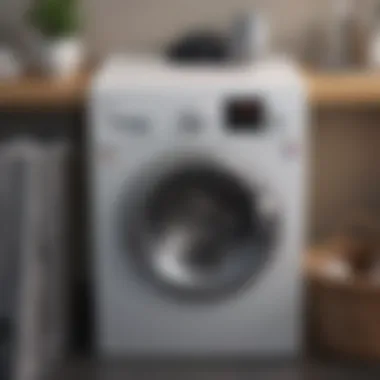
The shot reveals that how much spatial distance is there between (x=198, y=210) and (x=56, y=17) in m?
0.74

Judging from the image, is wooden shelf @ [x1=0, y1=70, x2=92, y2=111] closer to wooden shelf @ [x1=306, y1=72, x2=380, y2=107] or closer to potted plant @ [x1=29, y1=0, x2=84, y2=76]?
potted plant @ [x1=29, y1=0, x2=84, y2=76]

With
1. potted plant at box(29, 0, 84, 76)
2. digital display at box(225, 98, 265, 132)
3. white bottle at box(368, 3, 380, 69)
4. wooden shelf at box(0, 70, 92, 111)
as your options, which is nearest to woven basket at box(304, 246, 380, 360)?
digital display at box(225, 98, 265, 132)

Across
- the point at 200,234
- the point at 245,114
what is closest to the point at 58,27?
the point at 245,114

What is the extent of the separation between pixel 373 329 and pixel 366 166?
2.11ft

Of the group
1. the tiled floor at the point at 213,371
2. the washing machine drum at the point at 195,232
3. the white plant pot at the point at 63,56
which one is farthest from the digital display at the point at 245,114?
the tiled floor at the point at 213,371

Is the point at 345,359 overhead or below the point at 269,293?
below

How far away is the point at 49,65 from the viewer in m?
3.02

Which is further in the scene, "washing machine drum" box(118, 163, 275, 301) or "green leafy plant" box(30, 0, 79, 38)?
"green leafy plant" box(30, 0, 79, 38)

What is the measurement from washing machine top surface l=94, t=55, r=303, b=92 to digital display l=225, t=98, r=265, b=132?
→ 5cm

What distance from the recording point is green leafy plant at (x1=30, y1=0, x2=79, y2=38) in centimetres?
→ 300

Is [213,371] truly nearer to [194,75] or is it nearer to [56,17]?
[194,75]

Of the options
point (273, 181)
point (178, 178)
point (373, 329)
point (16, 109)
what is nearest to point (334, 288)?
point (373, 329)

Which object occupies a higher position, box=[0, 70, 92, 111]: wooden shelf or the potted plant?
the potted plant

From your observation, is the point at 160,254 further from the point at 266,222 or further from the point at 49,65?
the point at 49,65
